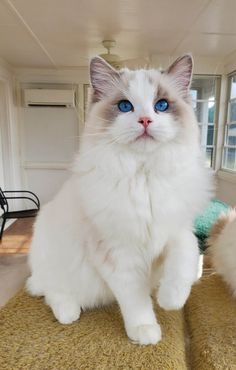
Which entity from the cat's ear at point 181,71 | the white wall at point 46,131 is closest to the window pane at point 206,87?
the white wall at point 46,131

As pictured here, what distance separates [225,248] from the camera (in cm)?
93

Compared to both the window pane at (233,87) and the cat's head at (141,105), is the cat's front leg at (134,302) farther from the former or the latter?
the window pane at (233,87)

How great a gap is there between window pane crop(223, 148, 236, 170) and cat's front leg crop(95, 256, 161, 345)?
3.18 meters

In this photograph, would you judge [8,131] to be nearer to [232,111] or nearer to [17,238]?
[17,238]

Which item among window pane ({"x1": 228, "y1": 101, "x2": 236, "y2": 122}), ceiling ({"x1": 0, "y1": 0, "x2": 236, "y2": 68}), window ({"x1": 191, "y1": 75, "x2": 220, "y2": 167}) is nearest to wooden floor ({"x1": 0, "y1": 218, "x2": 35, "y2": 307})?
ceiling ({"x1": 0, "y1": 0, "x2": 236, "y2": 68})

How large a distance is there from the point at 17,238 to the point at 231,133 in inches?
112

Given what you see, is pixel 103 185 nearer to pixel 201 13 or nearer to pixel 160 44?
pixel 201 13

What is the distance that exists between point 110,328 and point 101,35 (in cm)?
249

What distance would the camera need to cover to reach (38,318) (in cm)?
82

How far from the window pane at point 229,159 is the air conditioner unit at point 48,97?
2.12 metres

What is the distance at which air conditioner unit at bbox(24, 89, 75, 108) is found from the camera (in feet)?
12.3

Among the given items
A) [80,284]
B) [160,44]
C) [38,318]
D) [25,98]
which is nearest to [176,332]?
[80,284]

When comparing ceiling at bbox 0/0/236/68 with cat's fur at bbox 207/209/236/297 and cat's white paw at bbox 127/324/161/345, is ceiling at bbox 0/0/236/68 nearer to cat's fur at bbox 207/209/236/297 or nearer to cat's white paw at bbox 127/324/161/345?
cat's fur at bbox 207/209/236/297

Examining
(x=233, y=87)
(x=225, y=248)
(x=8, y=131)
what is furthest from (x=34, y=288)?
(x=233, y=87)
